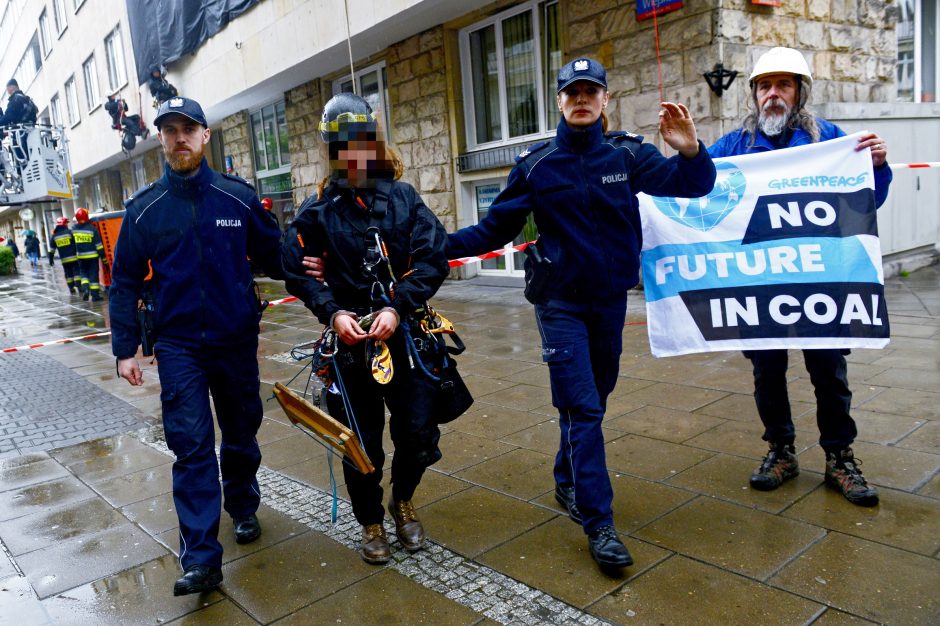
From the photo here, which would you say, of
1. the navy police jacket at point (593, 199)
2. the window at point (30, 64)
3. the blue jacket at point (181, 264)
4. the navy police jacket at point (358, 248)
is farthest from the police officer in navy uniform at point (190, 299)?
the window at point (30, 64)

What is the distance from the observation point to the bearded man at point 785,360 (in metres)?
3.57

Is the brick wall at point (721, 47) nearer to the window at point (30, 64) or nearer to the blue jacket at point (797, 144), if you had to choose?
the blue jacket at point (797, 144)

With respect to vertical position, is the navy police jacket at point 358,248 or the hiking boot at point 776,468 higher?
the navy police jacket at point 358,248

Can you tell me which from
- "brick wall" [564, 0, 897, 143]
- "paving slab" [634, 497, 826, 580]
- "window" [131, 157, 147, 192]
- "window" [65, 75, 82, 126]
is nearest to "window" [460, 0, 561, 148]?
"brick wall" [564, 0, 897, 143]

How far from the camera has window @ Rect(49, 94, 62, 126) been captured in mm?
33562

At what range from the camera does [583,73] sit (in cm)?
317

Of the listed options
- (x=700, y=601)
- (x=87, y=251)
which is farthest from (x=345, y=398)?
(x=87, y=251)

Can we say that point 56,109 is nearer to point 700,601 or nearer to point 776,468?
point 776,468

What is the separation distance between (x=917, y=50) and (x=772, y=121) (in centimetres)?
1044

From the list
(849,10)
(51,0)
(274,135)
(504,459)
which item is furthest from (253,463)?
(51,0)

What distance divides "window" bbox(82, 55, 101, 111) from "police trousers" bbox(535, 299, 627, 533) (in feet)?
93.3

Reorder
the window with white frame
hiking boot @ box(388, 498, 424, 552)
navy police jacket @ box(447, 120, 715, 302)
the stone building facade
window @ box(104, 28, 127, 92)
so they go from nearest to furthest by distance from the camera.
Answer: navy police jacket @ box(447, 120, 715, 302), hiking boot @ box(388, 498, 424, 552), the stone building facade, the window with white frame, window @ box(104, 28, 127, 92)

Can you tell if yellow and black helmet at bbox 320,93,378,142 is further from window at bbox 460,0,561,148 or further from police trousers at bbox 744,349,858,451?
window at bbox 460,0,561,148

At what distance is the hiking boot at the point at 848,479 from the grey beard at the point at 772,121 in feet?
5.15
